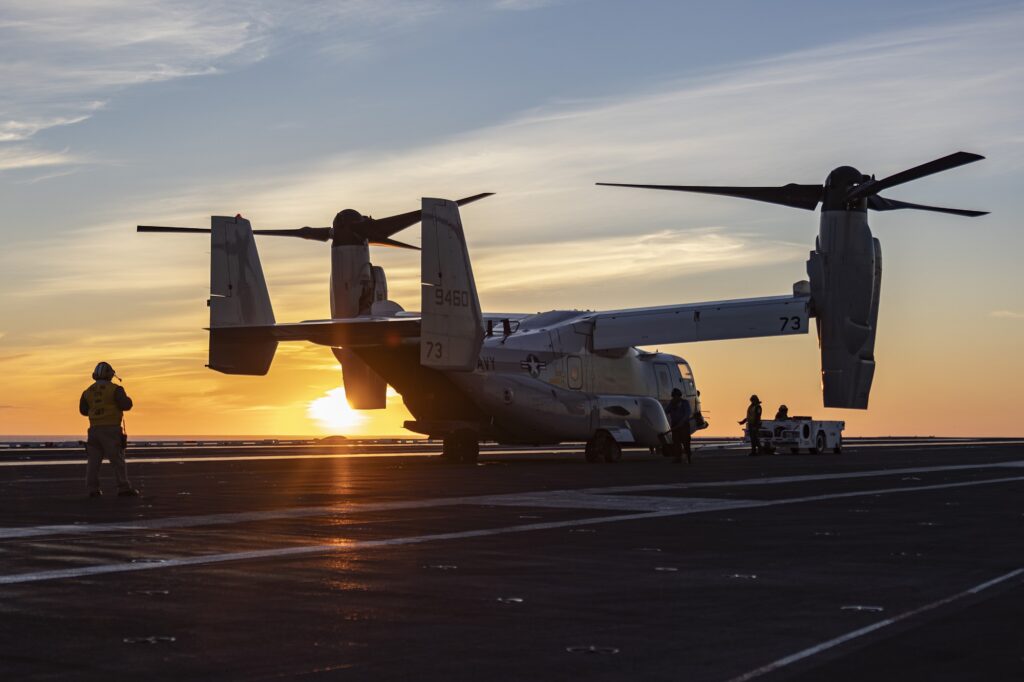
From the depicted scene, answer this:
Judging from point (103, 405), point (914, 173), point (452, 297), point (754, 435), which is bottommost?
point (754, 435)

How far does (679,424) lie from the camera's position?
4000 centimetres

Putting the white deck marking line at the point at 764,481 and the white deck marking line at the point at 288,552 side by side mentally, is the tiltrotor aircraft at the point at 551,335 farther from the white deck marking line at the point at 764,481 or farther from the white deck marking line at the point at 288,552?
the white deck marking line at the point at 288,552

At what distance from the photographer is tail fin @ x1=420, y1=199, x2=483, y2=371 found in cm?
3127

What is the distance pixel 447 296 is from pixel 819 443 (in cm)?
2724

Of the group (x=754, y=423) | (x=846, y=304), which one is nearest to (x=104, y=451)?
(x=846, y=304)

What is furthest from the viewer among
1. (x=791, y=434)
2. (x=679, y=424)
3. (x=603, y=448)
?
(x=791, y=434)

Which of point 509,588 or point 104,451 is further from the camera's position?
point 104,451

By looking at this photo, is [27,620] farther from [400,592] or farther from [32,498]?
[32,498]

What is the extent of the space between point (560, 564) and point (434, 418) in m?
24.6

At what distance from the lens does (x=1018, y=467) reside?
38.4 metres

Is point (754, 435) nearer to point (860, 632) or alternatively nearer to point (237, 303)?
point (237, 303)

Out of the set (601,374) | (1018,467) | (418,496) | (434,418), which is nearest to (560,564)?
(418,496)

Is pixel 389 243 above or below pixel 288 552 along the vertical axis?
above

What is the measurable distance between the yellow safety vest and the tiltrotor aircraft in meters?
11.8
